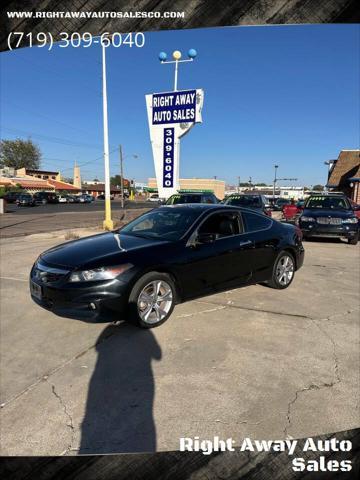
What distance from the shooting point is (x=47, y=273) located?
4109 mm

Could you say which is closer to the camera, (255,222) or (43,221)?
(255,222)

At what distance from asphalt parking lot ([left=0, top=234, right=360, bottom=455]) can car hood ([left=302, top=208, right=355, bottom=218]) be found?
673 cm

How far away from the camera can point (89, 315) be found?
3.79 m

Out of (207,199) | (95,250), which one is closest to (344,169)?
(207,199)

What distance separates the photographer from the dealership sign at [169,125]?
15156mm

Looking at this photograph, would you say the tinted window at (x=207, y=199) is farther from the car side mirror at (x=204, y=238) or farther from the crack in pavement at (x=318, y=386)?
the crack in pavement at (x=318, y=386)

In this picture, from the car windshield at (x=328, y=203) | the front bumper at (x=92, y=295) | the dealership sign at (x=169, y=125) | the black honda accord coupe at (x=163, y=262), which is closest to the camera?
the front bumper at (x=92, y=295)

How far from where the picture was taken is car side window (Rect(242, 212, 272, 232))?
18.0 feet

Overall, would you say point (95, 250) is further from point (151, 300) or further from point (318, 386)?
point (318, 386)

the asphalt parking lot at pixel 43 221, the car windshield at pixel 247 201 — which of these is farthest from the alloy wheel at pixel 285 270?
the asphalt parking lot at pixel 43 221

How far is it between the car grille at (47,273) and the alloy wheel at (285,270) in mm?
3454

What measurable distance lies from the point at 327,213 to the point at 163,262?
889 cm

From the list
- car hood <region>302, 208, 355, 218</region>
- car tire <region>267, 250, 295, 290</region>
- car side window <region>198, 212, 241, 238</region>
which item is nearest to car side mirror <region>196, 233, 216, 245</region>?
car side window <region>198, 212, 241, 238</region>

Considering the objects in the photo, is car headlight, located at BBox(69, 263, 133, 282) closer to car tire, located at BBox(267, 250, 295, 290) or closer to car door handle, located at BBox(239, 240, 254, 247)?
car door handle, located at BBox(239, 240, 254, 247)
